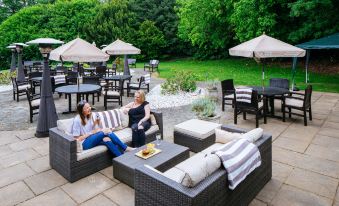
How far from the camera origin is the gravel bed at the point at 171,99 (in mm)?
9842

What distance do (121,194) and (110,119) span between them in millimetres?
1939

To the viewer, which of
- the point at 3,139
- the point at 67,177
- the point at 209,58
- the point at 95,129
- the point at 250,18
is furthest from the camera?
the point at 209,58

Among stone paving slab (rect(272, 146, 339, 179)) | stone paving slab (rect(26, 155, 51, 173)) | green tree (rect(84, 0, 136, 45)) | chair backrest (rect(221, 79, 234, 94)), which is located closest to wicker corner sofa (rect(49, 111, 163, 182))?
stone paving slab (rect(26, 155, 51, 173))

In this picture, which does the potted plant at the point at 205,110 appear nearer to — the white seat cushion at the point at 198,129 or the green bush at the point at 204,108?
the green bush at the point at 204,108

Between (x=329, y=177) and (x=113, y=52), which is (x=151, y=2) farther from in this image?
(x=329, y=177)

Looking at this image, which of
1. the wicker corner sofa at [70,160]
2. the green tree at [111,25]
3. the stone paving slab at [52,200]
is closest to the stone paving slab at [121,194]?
the stone paving slab at [52,200]

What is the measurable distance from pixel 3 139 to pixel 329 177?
22.8ft

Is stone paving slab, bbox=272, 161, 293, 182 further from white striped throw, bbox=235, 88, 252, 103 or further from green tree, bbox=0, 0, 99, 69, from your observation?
green tree, bbox=0, 0, 99, 69

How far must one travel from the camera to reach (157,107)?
31.3 ft

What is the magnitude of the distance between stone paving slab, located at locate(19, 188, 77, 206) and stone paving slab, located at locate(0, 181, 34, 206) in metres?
0.16

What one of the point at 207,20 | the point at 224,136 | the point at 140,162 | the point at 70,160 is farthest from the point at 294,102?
the point at 207,20

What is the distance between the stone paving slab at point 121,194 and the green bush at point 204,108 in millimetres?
3924

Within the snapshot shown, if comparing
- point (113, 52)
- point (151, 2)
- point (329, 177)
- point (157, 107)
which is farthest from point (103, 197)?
point (151, 2)

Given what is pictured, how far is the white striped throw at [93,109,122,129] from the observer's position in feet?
17.9
